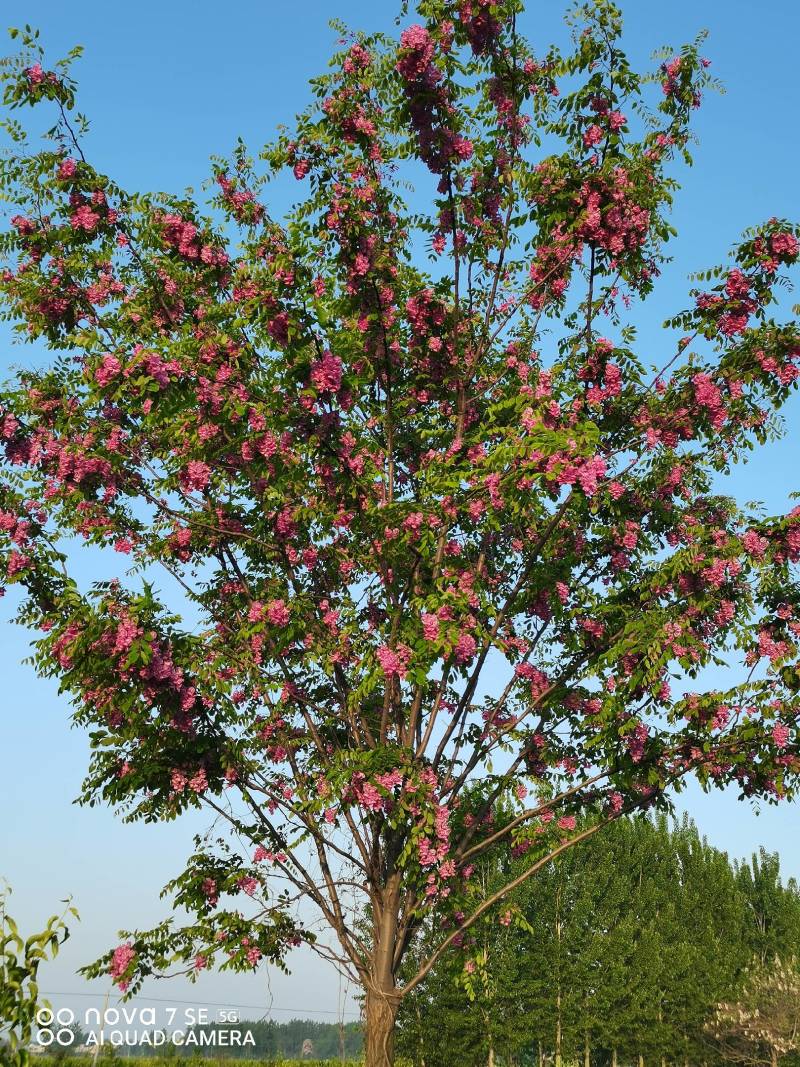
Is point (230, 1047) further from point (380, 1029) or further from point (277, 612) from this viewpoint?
point (277, 612)

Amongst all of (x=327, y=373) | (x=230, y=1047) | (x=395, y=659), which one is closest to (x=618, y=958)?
(x=230, y=1047)

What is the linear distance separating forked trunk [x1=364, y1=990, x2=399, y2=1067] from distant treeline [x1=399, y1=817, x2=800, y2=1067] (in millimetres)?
19452

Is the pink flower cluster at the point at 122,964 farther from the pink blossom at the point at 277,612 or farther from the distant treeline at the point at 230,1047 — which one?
A: the pink blossom at the point at 277,612

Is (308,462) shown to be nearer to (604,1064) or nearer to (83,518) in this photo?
(83,518)

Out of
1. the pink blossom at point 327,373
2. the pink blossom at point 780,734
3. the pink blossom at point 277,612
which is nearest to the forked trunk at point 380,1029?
the pink blossom at point 277,612

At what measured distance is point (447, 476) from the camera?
35.6 ft

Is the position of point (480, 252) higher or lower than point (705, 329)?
higher

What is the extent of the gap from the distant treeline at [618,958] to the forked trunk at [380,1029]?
766 inches

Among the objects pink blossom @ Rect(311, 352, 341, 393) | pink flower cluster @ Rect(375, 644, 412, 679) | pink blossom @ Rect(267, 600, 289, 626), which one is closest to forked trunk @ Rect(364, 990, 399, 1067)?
pink flower cluster @ Rect(375, 644, 412, 679)

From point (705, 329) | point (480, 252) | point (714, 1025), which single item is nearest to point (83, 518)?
point (480, 252)

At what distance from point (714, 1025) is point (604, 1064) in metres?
5.62

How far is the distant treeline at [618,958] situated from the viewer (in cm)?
3325

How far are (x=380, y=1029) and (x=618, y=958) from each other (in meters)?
30.9

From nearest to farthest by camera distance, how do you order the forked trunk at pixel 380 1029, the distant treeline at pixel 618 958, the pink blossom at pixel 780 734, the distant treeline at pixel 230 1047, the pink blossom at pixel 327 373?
the distant treeline at pixel 230 1047 → the pink blossom at pixel 780 734 → the pink blossom at pixel 327 373 → the forked trunk at pixel 380 1029 → the distant treeline at pixel 618 958
